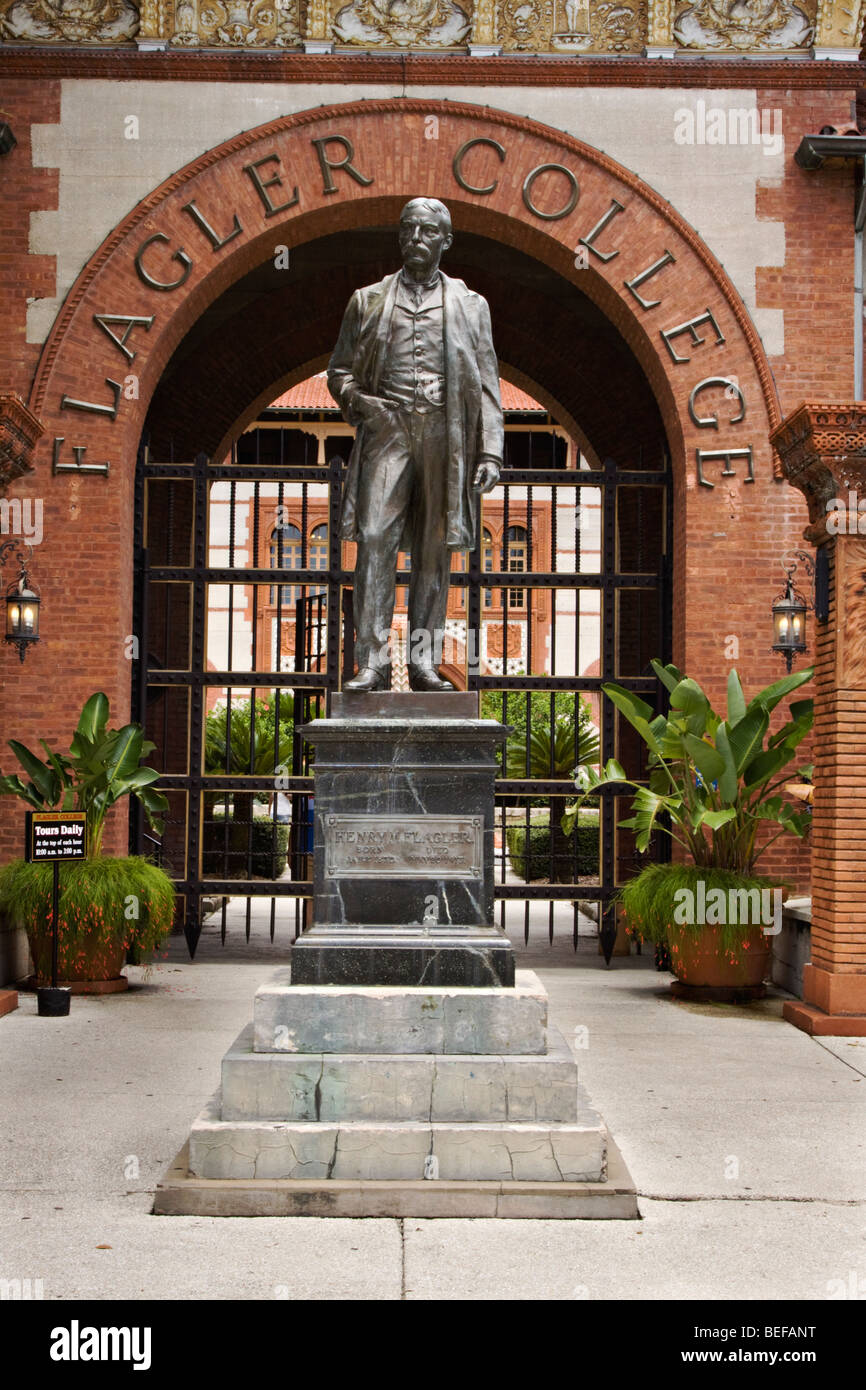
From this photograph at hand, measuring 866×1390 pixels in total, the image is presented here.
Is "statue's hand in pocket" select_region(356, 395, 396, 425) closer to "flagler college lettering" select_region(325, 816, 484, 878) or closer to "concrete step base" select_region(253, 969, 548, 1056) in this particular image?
"flagler college lettering" select_region(325, 816, 484, 878)

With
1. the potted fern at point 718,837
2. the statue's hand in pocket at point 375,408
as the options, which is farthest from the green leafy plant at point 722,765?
the statue's hand in pocket at point 375,408

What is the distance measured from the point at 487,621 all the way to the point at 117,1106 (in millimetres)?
31874

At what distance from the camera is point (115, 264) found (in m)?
13.2

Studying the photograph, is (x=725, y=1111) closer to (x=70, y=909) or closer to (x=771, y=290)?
(x=70, y=909)

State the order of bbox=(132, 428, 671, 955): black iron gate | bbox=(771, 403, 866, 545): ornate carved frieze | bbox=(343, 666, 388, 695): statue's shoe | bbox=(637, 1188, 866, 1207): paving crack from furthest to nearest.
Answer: bbox=(132, 428, 671, 955): black iron gate → bbox=(771, 403, 866, 545): ornate carved frieze → bbox=(343, 666, 388, 695): statue's shoe → bbox=(637, 1188, 866, 1207): paving crack

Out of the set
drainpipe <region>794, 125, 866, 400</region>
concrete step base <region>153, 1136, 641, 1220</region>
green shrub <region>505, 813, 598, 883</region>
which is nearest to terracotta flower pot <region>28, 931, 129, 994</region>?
concrete step base <region>153, 1136, 641, 1220</region>

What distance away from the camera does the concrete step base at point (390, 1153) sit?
571 cm

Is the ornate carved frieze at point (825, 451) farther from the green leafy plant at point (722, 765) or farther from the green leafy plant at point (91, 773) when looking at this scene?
the green leafy plant at point (91, 773)

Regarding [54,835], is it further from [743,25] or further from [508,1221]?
[743,25]

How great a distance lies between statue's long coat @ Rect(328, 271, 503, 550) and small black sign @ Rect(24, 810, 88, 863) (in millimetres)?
4314

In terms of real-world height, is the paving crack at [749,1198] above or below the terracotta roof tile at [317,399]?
below

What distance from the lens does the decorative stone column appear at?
938cm

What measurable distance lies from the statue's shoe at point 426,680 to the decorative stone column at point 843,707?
364 cm

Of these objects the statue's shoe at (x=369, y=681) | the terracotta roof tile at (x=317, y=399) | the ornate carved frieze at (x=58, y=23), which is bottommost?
the statue's shoe at (x=369, y=681)
